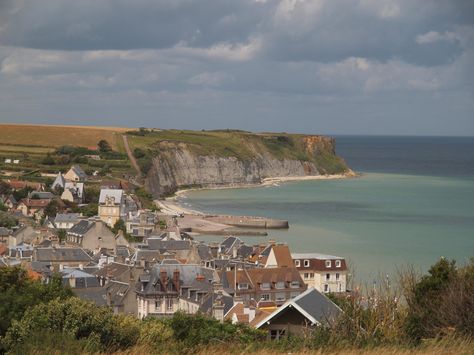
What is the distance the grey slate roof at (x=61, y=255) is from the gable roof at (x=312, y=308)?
73.2 feet

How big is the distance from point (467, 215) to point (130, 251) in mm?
47618

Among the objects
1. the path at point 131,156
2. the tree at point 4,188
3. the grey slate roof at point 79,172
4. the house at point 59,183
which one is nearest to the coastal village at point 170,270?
the tree at point 4,188

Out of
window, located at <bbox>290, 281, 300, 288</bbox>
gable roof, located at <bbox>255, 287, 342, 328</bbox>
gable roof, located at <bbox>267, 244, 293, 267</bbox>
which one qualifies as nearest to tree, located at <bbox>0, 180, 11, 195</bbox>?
gable roof, located at <bbox>267, 244, 293, 267</bbox>

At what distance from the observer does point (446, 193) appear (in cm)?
10869

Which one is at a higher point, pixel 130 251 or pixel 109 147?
pixel 109 147

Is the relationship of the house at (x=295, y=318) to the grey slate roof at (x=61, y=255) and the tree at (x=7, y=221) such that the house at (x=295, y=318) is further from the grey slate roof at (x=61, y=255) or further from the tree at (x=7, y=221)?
the tree at (x=7, y=221)

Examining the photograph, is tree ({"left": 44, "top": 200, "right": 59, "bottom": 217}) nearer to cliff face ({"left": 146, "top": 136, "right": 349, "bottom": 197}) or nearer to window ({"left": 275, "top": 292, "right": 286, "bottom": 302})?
window ({"left": 275, "top": 292, "right": 286, "bottom": 302})

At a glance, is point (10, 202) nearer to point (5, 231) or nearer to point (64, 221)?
point (64, 221)

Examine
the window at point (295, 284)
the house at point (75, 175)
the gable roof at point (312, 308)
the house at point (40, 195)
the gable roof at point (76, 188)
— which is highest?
the house at point (75, 175)

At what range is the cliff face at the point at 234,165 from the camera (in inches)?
4572

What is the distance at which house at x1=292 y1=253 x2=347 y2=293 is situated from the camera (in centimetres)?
3566

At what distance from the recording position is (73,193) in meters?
71.6

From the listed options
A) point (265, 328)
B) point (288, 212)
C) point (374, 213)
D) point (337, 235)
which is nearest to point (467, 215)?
point (374, 213)

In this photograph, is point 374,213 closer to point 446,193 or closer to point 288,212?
point 288,212
